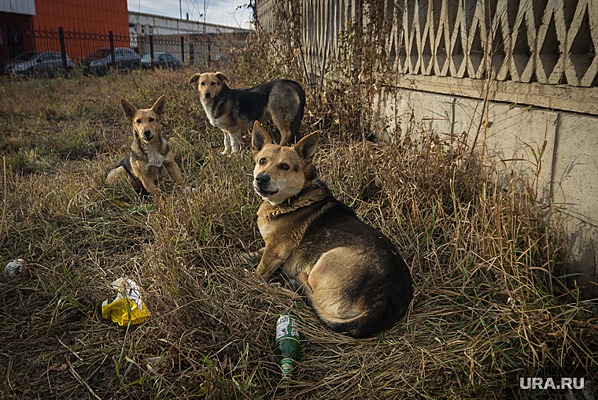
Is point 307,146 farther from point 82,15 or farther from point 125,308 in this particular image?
point 82,15

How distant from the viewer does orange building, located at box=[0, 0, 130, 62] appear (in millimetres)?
21861

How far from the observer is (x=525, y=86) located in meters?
3.21

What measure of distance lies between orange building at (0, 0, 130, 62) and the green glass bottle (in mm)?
20761

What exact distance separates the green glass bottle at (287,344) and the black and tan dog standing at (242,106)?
3814 mm

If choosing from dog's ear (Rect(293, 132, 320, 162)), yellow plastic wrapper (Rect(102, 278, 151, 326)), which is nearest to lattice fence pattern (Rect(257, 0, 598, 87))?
dog's ear (Rect(293, 132, 320, 162))

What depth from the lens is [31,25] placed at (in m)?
26.0

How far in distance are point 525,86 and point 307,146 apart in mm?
1838

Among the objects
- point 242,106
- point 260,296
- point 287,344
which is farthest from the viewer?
point 242,106

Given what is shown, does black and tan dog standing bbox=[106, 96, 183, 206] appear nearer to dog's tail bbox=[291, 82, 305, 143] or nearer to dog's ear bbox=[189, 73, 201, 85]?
dog's ear bbox=[189, 73, 201, 85]

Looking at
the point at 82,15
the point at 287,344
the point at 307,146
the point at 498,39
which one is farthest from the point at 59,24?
the point at 287,344

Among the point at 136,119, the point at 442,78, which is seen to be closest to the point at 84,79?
the point at 136,119

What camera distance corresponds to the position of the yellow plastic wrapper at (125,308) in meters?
2.82

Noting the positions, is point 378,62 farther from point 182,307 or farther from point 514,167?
point 182,307

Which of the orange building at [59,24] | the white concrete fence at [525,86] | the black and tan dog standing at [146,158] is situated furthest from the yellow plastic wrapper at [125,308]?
the orange building at [59,24]
